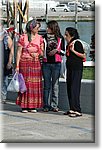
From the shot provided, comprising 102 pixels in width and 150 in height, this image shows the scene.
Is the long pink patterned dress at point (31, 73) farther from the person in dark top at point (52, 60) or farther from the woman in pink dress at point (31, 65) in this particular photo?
the person in dark top at point (52, 60)

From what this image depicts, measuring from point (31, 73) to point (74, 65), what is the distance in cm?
68

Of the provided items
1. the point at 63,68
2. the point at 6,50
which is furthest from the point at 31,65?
the point at 6,50

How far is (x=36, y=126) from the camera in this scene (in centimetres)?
616

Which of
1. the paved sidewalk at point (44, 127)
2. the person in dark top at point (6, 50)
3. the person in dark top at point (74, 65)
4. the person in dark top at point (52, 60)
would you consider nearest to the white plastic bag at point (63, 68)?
the person in dark top at point (52, 60)

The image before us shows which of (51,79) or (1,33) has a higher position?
(1,33)

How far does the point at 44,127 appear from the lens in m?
6.10

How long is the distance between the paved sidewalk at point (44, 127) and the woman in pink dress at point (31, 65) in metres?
0.18

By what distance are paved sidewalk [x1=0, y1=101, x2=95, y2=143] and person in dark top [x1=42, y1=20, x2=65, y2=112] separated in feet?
0.88

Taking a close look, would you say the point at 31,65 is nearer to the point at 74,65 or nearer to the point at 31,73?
the point at 31,73

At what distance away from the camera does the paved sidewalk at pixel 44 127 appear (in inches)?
216

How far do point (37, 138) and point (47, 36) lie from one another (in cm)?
194

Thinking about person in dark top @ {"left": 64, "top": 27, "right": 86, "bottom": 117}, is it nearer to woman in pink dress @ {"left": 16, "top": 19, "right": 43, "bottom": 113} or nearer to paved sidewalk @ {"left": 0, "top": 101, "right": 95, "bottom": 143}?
paved sidewalk @ {"left": 0, "top": 101, "right": 95, "bottom": 143}

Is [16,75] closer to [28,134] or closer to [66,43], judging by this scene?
[66,43]

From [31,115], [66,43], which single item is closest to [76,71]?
[66,43]
